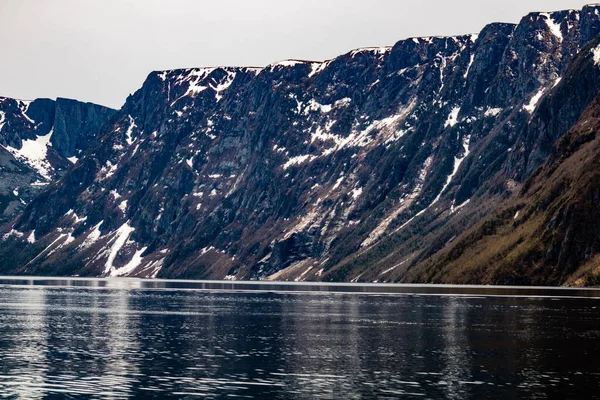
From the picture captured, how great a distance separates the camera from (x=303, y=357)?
10681 centimetres

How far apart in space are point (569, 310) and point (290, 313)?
5700 centimetres

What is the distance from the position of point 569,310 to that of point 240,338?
8224 cm

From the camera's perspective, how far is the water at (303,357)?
3223 inches

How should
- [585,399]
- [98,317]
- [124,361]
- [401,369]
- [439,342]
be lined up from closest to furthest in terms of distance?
[585,399] → [401,369] → [124,361] → [439,342] → [98,317]

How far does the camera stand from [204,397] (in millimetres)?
77500

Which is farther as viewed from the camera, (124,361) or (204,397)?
(124,361)

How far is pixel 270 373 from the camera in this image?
9312 centimetres

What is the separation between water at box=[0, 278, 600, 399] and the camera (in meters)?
81.9

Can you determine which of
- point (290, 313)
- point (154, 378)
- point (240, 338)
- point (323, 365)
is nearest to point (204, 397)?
point (154, 378)

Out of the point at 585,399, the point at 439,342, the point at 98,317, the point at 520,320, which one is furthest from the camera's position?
the point at 98,317

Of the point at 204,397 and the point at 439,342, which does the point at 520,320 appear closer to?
the point at 439,342

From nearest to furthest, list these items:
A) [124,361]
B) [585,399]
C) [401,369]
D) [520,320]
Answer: [585,399] < [401,369] < [124,361] < [520,320]

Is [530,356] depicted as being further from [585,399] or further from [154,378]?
[154,378]

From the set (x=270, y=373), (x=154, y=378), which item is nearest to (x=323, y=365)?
(x=270, y=373)
